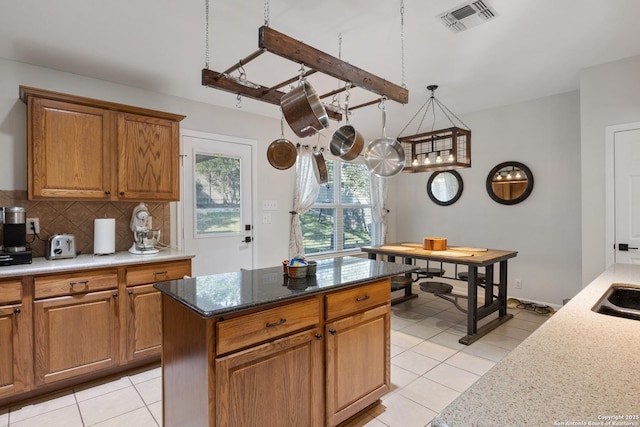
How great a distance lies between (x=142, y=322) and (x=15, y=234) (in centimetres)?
112

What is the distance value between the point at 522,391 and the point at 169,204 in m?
3.37

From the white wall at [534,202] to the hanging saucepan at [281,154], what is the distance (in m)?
3.31

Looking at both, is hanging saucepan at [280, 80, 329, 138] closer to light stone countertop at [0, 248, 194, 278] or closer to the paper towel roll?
light stone countertop at [0, 248, 194, 278]

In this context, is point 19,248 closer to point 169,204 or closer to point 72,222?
point 72,222

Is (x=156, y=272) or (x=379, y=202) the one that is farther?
(x=379, y=202)

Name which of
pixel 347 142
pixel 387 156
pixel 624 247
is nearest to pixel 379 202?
pixel 387 156

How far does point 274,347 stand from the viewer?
61.7 inches

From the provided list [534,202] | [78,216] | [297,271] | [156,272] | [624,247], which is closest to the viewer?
[297,271]

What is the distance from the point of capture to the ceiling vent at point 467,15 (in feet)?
7.62

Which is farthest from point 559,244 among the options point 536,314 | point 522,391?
point 522,391

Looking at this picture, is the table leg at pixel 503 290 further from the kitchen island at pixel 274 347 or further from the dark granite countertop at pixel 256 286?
the kitchen island at pixel 274 347

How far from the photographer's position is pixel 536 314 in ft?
12.8

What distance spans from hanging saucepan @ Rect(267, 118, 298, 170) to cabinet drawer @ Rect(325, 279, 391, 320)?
109 centimetres

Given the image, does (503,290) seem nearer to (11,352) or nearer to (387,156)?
(387,156)
